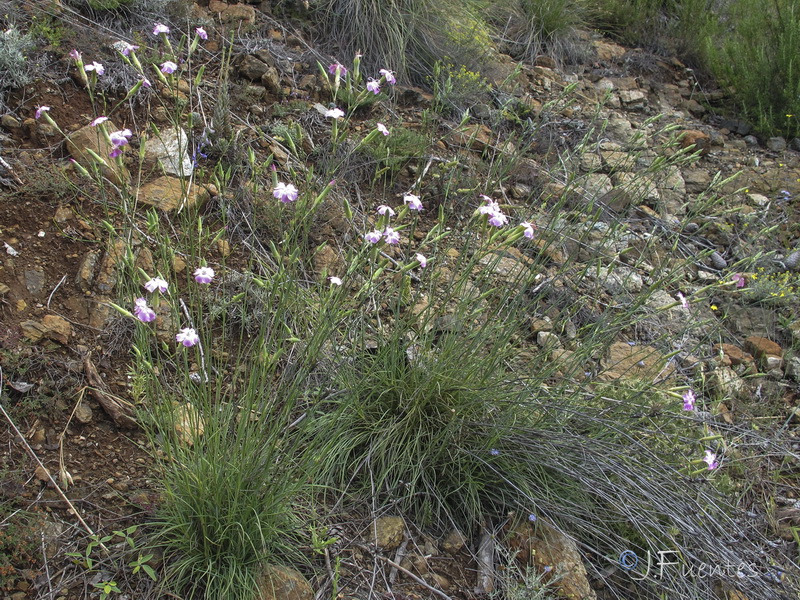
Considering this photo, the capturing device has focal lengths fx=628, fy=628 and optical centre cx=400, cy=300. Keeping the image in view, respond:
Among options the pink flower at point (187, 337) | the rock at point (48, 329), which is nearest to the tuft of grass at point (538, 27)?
the rock at point (48, 329)

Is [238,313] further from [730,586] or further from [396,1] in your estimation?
[396,1]

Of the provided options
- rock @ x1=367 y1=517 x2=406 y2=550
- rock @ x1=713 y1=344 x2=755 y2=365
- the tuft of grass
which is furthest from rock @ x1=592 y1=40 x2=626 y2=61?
rock @ x1=367 y1=517 x2=406 y2=550

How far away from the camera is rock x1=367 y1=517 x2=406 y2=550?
219cm

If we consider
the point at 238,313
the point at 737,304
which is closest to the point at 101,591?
the point at 238,313

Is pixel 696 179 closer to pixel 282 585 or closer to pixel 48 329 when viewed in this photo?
pixel 282 585

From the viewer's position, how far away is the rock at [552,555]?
215cm

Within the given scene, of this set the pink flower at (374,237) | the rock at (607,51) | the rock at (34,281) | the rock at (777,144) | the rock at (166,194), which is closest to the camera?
the pink flower at (374,237)

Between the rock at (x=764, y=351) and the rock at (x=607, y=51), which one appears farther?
the rock at (x=607, y=51)

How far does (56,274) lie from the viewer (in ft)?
8.51

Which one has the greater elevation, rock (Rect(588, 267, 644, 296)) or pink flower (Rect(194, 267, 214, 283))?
pink flower (Rect(194, 267, 214, 283))

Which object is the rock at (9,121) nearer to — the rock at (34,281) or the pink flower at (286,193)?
the rock at (34,281)

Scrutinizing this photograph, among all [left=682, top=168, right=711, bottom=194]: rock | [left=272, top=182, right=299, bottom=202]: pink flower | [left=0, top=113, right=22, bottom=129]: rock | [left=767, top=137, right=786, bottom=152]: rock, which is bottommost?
[left=682, top=168, right=711, bottom=194]: rock

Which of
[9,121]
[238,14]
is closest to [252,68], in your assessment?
[238,14]

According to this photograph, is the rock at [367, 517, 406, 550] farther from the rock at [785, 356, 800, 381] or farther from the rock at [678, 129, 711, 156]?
the rock at [678, 129, 711, 156]
